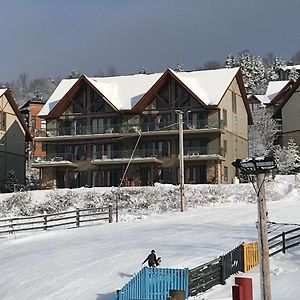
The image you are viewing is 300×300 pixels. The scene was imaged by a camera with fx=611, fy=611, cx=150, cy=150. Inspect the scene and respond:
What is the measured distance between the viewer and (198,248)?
997 inches

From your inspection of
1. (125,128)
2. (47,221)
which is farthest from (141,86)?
(47,221)

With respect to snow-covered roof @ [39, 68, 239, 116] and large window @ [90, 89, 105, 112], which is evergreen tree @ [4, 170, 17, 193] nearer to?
snow-covered roof @ [39, 68, 239, 116]

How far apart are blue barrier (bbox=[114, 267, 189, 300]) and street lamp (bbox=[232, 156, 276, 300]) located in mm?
4106

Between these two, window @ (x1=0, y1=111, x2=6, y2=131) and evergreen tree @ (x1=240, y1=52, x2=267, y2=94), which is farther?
evergreen tree @ (x1=240, y1=52, x2=267, y2=94)

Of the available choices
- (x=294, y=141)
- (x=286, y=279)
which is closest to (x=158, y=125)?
(x=294, y=141)

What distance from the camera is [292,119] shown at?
2613 inches

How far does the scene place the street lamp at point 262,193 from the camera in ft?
44.5

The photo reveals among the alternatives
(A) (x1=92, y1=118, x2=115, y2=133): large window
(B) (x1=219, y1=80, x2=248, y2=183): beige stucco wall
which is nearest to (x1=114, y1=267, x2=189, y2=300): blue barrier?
(B) (x1=219, y1=80, x2=248, y2=183): beige stucco wall

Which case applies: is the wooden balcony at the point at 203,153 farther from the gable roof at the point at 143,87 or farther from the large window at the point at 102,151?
the large window at the point at 102,151

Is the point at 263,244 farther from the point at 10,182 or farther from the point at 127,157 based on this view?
the point at 10,182

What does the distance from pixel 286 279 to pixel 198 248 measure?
6335mm

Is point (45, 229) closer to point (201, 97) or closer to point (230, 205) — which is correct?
point (230, 205)

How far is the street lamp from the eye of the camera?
13.6 m

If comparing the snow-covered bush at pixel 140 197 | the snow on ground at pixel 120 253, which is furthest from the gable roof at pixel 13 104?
the snow on ground at pixel 120 253
